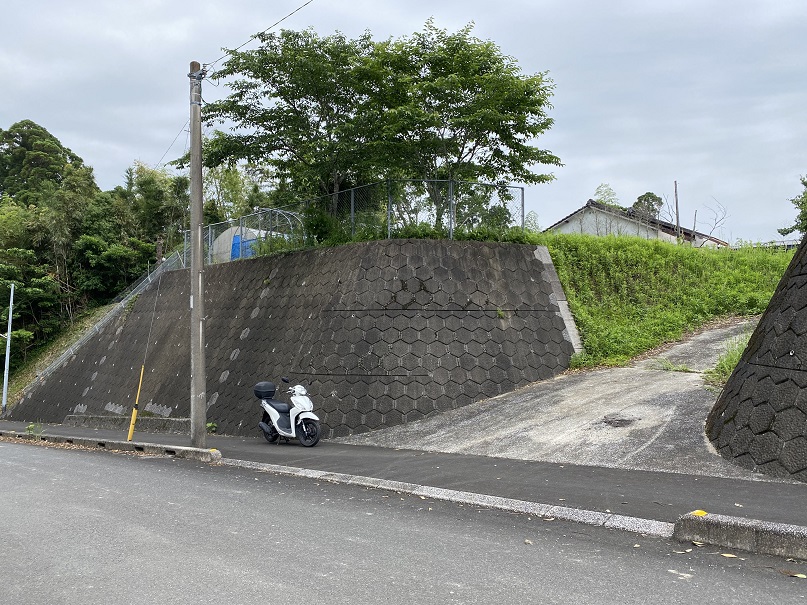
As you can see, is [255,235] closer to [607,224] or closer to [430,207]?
[430,207]

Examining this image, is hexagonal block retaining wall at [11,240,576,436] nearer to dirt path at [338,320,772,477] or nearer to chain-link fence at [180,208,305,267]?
dirt path at [338,320,772,477]

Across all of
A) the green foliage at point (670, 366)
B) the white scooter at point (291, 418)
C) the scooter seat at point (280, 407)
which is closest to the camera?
the white scooter at point (291, 418)

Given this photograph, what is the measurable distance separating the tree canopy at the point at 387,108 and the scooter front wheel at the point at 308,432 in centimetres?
763

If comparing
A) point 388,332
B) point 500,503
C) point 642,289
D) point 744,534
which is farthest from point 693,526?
point 642,289

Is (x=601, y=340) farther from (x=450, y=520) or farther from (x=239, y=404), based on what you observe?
(x=450, y=520)

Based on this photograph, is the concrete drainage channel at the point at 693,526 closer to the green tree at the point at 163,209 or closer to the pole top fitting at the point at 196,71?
the pole top fitting at the point at 196,71

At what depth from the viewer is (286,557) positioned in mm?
4887

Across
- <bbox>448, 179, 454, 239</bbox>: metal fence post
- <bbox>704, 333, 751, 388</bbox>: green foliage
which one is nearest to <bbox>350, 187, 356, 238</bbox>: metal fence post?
<bbox>448, 179, 454, 239</bbox>: metal fence post

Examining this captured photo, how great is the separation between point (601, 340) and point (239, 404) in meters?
8.83

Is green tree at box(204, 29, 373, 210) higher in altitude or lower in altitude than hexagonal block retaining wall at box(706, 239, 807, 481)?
higher

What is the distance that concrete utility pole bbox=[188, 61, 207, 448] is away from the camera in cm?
1166

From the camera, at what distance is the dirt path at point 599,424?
8.70 meters

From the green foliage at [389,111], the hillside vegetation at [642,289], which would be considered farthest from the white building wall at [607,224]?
the green foliage at [389,111]

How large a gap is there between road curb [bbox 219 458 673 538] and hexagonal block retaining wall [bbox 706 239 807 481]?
2.50 m
